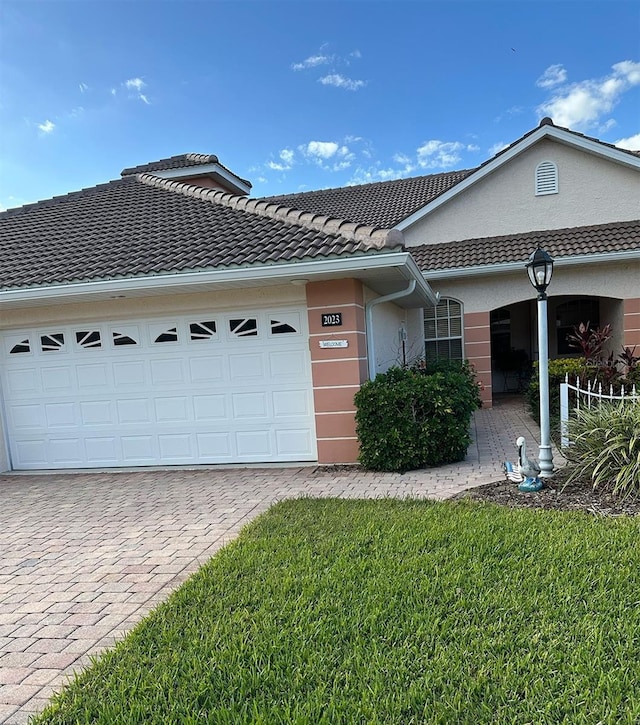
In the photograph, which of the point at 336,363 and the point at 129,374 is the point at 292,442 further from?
the point at 129,374

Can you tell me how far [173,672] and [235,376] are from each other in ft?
17.8

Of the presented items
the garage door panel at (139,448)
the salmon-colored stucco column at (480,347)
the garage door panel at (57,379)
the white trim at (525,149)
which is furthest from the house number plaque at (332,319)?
the white trim at (525,149)

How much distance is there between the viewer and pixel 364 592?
3.46 meters

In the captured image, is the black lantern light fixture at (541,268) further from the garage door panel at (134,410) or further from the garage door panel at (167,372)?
the garage door panel at (134,410)

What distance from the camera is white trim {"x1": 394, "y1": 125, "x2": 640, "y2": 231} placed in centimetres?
1298

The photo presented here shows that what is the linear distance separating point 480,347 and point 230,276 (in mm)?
8601

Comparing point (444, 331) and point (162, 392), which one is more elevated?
point (444, 331)

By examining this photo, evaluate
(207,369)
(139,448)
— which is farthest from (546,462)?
(139,448)

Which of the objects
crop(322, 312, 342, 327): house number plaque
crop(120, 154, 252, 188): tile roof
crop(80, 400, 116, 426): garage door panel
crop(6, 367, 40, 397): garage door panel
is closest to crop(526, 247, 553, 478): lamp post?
crop(322, 312, 342, 327): house number plaque

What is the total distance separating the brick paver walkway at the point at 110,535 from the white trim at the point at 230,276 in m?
2.96

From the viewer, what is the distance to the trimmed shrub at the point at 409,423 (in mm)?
6891

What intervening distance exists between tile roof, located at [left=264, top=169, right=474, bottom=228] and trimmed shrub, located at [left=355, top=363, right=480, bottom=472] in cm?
893

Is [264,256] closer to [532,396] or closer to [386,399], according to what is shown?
[386,399]

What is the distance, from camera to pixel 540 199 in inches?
539
